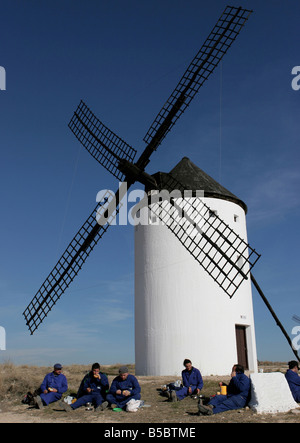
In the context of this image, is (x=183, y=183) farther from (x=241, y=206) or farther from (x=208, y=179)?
(x=241, y=206)

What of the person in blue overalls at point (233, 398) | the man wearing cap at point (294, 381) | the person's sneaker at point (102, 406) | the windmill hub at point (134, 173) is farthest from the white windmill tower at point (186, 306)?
the person's sneaker at point (102, 406)

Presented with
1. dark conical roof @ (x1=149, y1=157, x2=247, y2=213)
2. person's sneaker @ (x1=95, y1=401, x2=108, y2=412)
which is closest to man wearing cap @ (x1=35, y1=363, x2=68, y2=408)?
person's sneaker @ (x1=95, y1=401, x2=108, y2=412)

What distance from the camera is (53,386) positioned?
374 inches

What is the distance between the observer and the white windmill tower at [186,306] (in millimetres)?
15273

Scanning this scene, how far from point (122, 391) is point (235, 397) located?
2361 millimetres

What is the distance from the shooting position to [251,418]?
714 cm

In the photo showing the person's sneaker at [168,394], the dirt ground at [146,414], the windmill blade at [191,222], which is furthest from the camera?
the windmill blade at [191,222]

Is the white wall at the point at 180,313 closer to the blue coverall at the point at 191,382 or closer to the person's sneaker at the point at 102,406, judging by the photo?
the blue coverall at the point at 191,382

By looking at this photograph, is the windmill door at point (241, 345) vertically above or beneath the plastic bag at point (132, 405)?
above

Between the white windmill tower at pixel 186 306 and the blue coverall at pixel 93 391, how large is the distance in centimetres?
653

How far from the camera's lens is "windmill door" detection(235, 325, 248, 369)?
16.4 metres

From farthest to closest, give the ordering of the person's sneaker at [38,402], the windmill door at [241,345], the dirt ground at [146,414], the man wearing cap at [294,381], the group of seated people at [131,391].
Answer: the windmill door at [241,345], the person's sneaker at [38,402], the man wearing cap at [294,381], the group of seated people at [131,391], the dirt ground at [146,414]

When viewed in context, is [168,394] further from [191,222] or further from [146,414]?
[191,222]

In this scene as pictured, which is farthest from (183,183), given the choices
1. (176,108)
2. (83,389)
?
(83,389)
